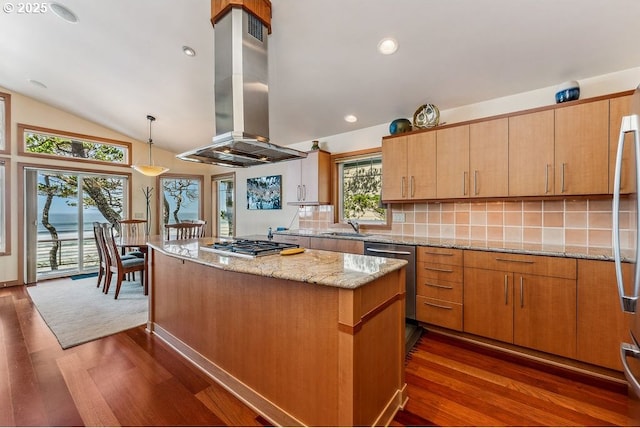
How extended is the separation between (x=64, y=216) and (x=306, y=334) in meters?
5.72

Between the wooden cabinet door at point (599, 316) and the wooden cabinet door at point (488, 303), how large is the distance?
1.41ft

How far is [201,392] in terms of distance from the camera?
71.1 inches

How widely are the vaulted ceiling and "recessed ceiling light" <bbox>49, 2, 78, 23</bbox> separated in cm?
5

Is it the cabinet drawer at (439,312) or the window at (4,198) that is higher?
the window at (4,198)

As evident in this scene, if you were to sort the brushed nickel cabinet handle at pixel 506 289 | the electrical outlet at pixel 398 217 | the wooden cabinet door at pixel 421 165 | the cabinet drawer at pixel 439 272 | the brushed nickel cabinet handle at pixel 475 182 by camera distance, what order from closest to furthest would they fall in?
1. the brushed nickel cabinet handle at pixel 506 289
2. the cabinet drawer at pixel 439 272
3. the brushed nickel cabinet handle at pixel 475 182
4. the wooden cabinet door at pixel 421 165
5. the electrical outlet at pixel 398 217

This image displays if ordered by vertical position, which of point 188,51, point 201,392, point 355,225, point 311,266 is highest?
point 188,51

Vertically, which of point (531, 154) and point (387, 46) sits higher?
point (387, 46)

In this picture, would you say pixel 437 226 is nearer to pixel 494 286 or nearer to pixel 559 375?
pixel 494 286

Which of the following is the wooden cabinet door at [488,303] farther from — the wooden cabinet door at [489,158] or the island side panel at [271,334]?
the island side panel at [271,334]

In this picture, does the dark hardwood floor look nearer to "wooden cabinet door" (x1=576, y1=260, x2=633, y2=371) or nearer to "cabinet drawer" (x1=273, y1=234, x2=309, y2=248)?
"wooden cabinet door" (x1=576, y1=260, x2=633, y2=371)

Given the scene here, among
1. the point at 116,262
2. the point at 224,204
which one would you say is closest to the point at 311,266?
the point at 116,262

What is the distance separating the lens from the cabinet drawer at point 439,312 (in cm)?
248

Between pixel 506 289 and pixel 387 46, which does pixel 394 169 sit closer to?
pixel 387 46

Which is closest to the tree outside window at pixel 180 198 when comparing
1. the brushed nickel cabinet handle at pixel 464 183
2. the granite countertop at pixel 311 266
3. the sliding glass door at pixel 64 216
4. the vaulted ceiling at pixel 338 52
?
the sliding glass door at pixel 64 216
